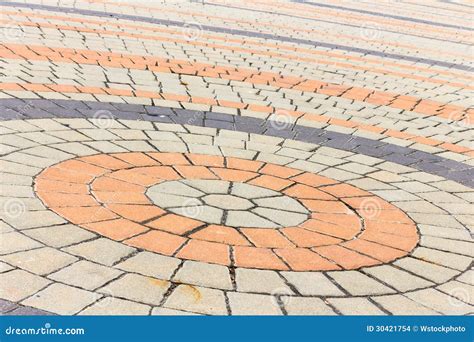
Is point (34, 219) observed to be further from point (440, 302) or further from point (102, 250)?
point (440, 302)

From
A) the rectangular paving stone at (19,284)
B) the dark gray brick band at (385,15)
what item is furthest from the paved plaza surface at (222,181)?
the dark gray brick band at (385,15)

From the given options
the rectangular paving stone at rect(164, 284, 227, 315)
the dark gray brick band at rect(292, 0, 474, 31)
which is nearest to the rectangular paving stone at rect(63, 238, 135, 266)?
A: the rectangular paving stone at rect(164, 284, 227, 315)

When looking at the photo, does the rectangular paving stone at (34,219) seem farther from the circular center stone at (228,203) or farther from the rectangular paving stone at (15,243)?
the circular center stone at (228,203)

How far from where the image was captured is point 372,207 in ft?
15.3

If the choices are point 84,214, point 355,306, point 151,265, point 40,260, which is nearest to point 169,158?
point 84,214

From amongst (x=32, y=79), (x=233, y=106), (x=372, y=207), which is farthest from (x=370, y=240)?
(x=32, y=79)

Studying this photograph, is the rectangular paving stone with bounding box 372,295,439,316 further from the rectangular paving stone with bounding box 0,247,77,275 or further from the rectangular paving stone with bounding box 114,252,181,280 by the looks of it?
the rectangular paving stone with bounding box 0,247,77,275

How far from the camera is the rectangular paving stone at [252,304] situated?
312 cm

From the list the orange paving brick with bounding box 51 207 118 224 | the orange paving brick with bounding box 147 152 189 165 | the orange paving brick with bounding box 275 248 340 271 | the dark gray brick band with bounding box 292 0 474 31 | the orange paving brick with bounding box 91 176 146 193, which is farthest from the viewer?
the dark gray brick band with bounding box 292 0 474 31

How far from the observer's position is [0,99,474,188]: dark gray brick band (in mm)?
5754

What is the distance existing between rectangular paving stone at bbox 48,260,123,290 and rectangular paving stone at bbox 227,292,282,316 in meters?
0.62

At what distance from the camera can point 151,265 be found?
3.44m

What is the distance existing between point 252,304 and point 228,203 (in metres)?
1.30

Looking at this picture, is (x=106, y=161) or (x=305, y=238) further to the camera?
(x=106, y=161)
